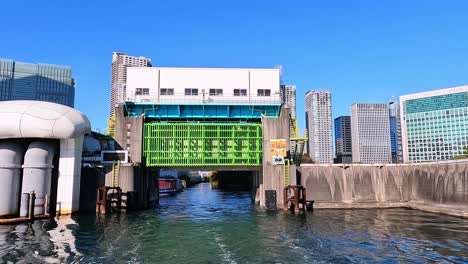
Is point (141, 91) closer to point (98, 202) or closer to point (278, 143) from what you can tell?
point (98, 202)

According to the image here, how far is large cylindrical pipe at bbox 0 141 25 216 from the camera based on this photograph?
3597 centimetres

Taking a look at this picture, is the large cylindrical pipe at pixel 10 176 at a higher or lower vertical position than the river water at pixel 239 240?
higher

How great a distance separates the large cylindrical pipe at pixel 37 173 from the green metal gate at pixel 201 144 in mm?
13531

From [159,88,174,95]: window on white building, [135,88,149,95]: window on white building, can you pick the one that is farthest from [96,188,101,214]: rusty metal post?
[159,88,174,95]: window on white building

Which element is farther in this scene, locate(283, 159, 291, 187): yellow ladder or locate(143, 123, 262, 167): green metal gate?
locate(143, 123, 262, 167): green metal gate

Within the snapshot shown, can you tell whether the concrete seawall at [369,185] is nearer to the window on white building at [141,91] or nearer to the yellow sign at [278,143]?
the yellow sign at [278,143]

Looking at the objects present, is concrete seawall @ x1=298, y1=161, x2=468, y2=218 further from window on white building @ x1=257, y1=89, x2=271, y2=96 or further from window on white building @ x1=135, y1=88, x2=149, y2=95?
window on white building @ x1=135, y1=88, x2=149, y2=95

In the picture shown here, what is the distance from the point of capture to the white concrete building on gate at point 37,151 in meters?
36.5

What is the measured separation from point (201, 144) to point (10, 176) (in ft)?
71.9

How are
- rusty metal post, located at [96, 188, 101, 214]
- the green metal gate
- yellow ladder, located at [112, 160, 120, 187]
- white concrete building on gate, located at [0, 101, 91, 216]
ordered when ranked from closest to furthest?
white concrete building on gate, located at [0, 101, 91, 216] < rusty metal post, located at [96, 188, 101, 214] < yellow ladder, located at [112, 160, 120, 187] < the green metal gate

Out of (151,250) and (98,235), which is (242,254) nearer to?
(151,250)

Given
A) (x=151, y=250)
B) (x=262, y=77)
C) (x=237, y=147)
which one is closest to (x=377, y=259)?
(x=151, y=250)

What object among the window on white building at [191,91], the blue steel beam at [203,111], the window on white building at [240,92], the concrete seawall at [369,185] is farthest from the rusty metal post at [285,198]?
the window on white building at [191,91]

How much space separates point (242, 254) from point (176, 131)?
99.9ft
